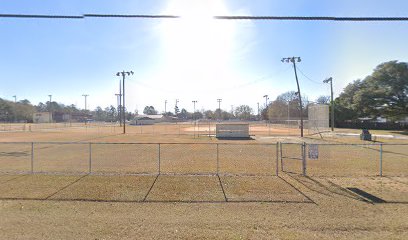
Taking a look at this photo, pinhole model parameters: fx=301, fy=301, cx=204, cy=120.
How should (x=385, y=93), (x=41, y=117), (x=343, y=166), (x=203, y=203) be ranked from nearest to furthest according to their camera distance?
(x=203, y=203) < (x=343, y=166) < (x=385, y=93) < (x=41, y=117)

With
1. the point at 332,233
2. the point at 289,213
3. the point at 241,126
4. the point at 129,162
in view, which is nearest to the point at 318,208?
the point at 289,213

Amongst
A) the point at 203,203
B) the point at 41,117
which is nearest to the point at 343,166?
the point at 203,203

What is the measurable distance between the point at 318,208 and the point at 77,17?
7.19 m

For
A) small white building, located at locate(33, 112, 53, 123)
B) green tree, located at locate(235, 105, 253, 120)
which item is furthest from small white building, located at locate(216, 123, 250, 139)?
green tree, located at locate(235, 105, 253, 120)

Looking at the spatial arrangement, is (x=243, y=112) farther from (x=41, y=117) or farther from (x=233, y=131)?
(x=233, y=131)

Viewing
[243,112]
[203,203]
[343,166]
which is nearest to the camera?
[203,203]

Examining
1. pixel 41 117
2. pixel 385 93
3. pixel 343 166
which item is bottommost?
pixel 343 166

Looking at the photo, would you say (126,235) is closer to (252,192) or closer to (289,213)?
(289,213)

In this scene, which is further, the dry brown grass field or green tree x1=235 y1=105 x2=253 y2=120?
green tree x1=235 y1=105 x2=253 y2=120

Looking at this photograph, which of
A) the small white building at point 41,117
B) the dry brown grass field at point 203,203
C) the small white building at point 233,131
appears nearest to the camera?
the dry brown grass field at point 203,203

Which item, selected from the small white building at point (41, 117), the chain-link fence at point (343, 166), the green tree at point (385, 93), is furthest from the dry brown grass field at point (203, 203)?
the small white building at point (41, 117)

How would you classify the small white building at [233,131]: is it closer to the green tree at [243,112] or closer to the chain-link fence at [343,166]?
the chain-link fence at [343,166]

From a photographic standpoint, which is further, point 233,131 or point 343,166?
point 233,131

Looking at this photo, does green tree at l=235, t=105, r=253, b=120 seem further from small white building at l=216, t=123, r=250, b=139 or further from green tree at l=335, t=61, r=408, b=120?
small white building at l=216, t=123, r=250, b=139
